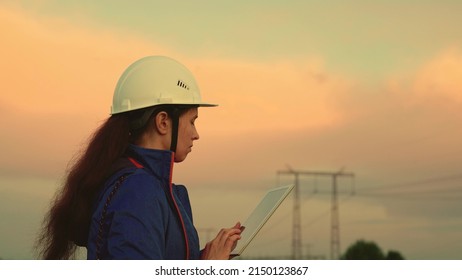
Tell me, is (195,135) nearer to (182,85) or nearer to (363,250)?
(182,85)

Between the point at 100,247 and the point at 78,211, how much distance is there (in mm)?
565

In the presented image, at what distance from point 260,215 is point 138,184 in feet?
3.71

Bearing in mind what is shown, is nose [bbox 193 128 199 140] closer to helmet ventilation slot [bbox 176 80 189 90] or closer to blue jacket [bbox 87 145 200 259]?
blue jacket [bbox 87 145 200 259]

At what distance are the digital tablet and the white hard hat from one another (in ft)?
2.96

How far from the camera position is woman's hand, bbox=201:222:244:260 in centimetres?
627

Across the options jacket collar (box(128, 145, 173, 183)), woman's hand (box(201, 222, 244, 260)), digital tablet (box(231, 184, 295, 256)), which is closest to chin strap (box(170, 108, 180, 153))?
jacket collar (box(128, 145, 173, 183))

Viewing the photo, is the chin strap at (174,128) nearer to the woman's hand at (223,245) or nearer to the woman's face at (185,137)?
the woman's face at (185,137)

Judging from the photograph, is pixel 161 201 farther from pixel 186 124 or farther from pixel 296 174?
pixel 296 174

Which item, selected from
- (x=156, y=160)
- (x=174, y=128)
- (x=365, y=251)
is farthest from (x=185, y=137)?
(x=365, y=251)

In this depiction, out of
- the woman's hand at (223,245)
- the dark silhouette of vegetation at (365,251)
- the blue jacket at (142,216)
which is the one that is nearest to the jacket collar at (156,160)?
the blue jacket at (142,216)

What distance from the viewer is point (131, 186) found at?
5.88 m

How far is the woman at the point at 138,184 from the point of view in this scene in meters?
5.79
